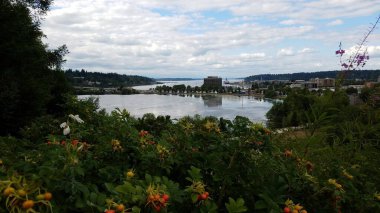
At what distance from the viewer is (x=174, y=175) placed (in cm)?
208

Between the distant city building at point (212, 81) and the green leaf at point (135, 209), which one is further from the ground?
the green leaf at point (135, 209)

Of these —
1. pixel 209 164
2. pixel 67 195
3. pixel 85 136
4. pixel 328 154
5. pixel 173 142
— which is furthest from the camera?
pixel 328 154

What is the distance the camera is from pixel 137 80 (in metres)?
159

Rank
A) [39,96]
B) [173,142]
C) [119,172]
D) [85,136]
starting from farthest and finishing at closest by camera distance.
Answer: [39,96]
[85,136]
[173,142]
[119,172]

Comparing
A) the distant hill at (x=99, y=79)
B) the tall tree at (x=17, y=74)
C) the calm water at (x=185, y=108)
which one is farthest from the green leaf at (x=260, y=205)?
the distant hill at (x=99, y=79)

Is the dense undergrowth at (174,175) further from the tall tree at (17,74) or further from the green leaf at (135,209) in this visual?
the tall tree at (17,74)

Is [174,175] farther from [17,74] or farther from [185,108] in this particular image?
[185,108]

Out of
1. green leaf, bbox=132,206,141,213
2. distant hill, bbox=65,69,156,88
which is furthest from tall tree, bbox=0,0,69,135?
distant hill, bbox=65,69,156,88

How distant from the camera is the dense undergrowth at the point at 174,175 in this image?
1.28 meters

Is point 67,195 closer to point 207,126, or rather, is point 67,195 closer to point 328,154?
point 207,126

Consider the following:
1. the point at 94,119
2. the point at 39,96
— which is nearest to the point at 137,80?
the point at 39,96

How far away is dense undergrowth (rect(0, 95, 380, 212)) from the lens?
128cm

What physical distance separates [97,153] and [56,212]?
0.77 meters

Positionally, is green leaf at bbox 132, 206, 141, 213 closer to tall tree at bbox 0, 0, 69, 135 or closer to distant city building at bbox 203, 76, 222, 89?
tall tree at bbox 0, 0, 69, 135
